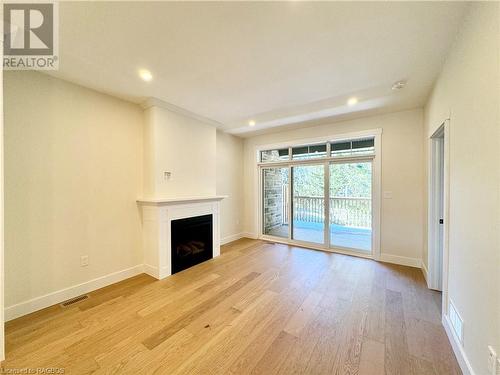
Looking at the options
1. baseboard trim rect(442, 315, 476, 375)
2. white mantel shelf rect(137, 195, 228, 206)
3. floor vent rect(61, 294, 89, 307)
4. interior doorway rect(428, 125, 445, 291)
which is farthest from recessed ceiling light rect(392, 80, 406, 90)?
floor vent rect(61, 294, 89, 307)

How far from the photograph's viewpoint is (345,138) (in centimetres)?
379

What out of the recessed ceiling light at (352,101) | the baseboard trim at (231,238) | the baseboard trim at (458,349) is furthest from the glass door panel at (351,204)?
the baseboard trim at (231,238)

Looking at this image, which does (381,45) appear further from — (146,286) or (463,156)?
(146,286)

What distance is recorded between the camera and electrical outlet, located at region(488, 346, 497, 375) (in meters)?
1.04

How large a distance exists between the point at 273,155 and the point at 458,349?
13.2 ft

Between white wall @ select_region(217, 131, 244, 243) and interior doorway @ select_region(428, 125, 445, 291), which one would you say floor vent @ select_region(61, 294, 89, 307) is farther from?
interior doorway @ select_region(428, 125, 445, 291)

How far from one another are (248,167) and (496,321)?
4456 millimetres

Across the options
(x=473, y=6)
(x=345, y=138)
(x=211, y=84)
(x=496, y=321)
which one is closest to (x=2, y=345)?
(x=211, y=84)

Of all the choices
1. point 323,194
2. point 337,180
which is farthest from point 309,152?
point 323,194

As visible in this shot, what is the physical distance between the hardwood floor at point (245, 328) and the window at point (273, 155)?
271cm

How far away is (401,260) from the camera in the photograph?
333 cm

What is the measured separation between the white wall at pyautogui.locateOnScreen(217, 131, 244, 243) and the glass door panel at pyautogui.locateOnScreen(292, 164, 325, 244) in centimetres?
139

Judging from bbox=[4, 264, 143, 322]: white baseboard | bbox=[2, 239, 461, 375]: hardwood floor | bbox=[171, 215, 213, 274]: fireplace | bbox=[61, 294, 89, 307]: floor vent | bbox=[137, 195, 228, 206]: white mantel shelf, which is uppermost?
bbox=[137, 195, 228, 206]: white mantel shelf

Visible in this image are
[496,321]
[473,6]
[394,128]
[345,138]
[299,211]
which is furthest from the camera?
[299,211]
